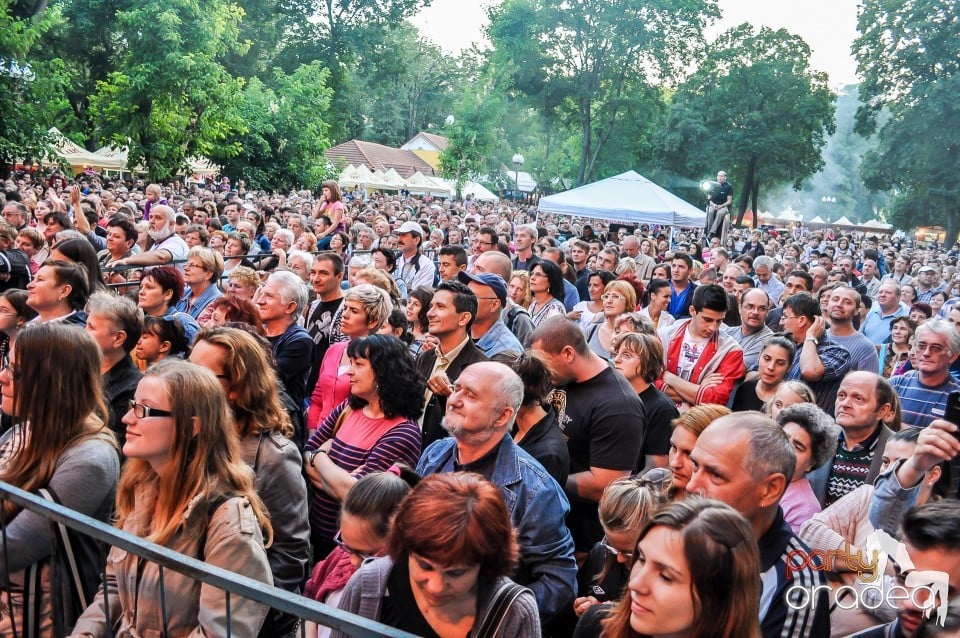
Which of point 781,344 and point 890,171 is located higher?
point 890,171

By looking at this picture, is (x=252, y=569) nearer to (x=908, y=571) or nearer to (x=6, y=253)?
(x=908, y=571)

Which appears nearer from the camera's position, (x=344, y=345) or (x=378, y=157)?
(x=344, y=345)

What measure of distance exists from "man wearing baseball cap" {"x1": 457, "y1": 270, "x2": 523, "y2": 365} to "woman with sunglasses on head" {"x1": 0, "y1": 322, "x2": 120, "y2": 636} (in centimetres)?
293

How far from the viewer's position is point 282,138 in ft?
87.8

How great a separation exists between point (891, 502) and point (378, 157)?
67.6m

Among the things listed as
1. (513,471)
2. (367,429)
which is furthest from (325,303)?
(513,471)

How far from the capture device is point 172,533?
2664 millimetres

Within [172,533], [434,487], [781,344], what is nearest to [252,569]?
[172,533]

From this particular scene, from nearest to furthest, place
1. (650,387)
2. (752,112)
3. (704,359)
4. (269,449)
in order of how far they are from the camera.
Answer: (269,449)
(650,387)
(704,359)
(752,112)

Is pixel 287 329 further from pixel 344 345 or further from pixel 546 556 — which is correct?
pixel 546 556

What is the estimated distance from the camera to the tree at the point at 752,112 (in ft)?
150

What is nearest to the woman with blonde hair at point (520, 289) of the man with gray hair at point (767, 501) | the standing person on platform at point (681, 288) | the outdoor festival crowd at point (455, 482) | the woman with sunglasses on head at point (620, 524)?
the outdoor festival crowd at point (455, 482)

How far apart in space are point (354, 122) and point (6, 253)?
64961 mm

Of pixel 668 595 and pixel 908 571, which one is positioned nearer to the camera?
pixel 668 595
